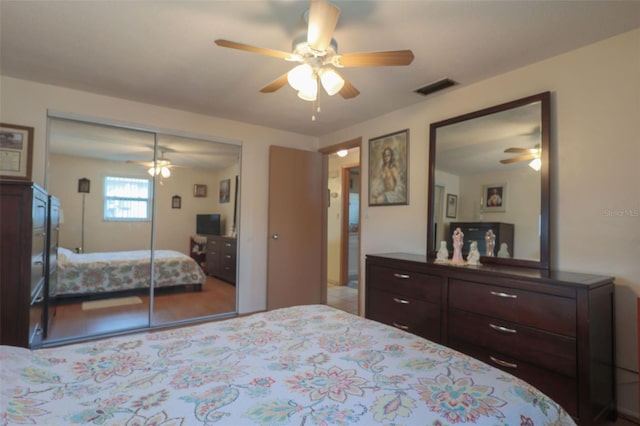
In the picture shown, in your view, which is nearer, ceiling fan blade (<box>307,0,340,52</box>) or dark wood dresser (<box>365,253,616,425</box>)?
ceiling fan blade (<box>307,0,340,52</box>)

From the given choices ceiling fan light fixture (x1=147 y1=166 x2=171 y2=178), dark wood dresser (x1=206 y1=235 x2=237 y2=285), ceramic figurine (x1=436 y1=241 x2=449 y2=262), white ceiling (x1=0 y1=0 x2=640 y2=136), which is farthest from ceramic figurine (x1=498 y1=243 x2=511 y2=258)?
ceiling fan light fixture (x1=147 y1=166 x2=171 y2=178)

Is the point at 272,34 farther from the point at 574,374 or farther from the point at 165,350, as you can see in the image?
the point at 574,374

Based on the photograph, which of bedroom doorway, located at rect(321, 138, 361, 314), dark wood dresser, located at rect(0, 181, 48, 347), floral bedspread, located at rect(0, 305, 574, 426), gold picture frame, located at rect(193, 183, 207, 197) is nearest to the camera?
floral bedspread, located at rect(0, 305, 574, 426)

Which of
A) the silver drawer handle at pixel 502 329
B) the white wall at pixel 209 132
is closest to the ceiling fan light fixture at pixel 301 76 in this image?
the silver drawer handle at pixel 502 329

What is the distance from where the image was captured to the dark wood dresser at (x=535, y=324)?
1691mm

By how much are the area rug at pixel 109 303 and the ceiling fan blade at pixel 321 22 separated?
3.20m

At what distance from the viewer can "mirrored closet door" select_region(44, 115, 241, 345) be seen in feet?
10.1

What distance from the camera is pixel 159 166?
3480 mm

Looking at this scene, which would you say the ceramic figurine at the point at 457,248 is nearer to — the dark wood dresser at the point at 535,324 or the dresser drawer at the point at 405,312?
the dark wood dresser at the point at 535,324

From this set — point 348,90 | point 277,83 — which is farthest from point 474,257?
point 277,83

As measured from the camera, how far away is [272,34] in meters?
2.04

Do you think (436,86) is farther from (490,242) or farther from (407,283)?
(407,283)

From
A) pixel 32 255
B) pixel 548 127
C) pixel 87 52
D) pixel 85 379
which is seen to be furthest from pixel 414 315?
pixel 87 52

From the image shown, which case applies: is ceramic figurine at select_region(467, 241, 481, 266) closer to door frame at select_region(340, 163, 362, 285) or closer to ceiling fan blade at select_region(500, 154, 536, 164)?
ceiling fan blade at select_region(500, 154, 536, 164)
